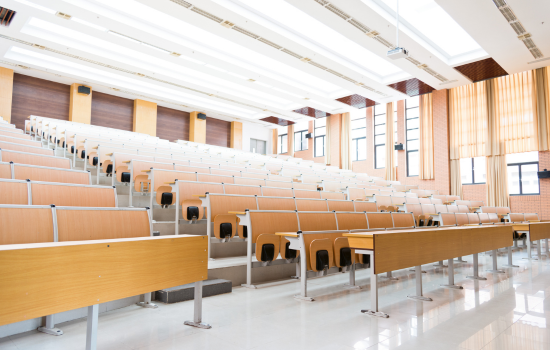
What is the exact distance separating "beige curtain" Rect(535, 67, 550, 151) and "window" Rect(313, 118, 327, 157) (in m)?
5.07

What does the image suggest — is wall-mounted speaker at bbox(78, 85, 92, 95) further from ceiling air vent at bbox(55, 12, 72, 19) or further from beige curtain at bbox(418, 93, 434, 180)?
beige curtain at bbox(418, 93, 434, 180)

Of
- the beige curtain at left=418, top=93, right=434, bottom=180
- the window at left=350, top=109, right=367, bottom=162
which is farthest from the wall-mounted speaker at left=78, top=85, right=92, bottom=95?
the beige curtain at left=418, top=93, right=434, bottom=180

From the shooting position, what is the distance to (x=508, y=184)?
6.90 m

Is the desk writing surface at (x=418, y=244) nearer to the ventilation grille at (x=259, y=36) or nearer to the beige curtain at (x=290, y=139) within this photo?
the ventilation grille at (x=259, y=36)

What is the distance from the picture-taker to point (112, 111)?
838 centimetres

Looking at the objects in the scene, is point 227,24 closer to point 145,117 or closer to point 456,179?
point 145,117

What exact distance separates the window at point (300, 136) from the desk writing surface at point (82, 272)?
9.65 metres

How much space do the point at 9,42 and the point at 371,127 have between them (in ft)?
25.1

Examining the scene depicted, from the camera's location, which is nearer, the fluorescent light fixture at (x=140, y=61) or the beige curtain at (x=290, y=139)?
the fluorescent light fixture at (x=140, y=61)

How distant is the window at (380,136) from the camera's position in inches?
349

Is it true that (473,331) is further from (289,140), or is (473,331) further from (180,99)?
(289,140)

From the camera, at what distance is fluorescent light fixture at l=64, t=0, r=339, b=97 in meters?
4.93

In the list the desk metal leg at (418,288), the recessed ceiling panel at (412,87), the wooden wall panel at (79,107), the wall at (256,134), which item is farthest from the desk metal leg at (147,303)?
the wall at (256,134)

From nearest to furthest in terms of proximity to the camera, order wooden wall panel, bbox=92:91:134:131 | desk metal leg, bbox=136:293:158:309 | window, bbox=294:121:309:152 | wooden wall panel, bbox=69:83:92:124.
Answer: desk metal leg, bbox=136:293:158:309
wooden wall panel, bbox=69:83:92:124
wooden wall panel, bbox=92:91:134:131
window, bbox=294:121:309:152
